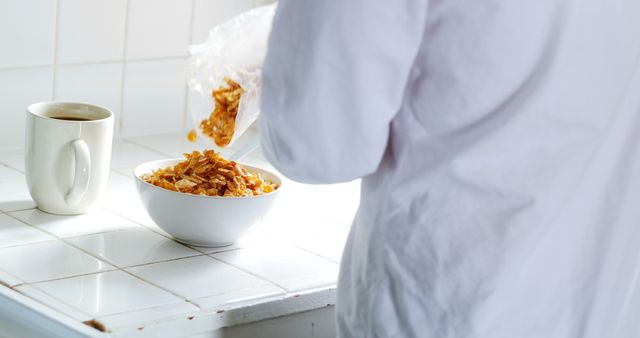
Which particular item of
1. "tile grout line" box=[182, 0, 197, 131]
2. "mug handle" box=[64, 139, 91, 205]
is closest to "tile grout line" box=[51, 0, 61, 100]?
"tile grout line" box=[182, 0, 197, 131]

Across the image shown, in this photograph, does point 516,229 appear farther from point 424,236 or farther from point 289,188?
point 289,188

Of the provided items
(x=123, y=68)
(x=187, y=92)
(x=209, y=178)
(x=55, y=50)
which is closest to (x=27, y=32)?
(x=55, y=50)

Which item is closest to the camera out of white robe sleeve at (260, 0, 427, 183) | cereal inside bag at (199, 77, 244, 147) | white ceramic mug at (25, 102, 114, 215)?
white robe sleeve at (260, 0, 427, 183)

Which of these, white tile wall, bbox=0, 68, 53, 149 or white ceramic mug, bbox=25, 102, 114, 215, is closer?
white ceramic mug, bbox=25, 102, 114, 215

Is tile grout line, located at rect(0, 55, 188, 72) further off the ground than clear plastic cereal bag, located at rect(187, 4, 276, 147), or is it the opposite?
clear plastic cereal bag, located at rect(187, 4, 276, 147)

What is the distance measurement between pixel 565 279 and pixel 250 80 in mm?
371

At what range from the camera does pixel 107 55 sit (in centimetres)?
155

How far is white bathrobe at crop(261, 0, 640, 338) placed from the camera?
77 centimetres

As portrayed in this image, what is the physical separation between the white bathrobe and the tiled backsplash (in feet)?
2.41

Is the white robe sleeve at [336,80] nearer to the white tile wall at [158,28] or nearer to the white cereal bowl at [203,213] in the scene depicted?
the white cereal bowl at [203,213]

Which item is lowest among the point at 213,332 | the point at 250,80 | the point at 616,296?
the point at 213,332

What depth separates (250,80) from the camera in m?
1.03

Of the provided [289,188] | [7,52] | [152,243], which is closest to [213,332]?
[152,243]

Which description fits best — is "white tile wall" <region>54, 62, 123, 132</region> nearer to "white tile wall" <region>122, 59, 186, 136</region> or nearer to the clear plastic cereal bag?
"white tile wall" <region>122, 59, 186, 136</region>
